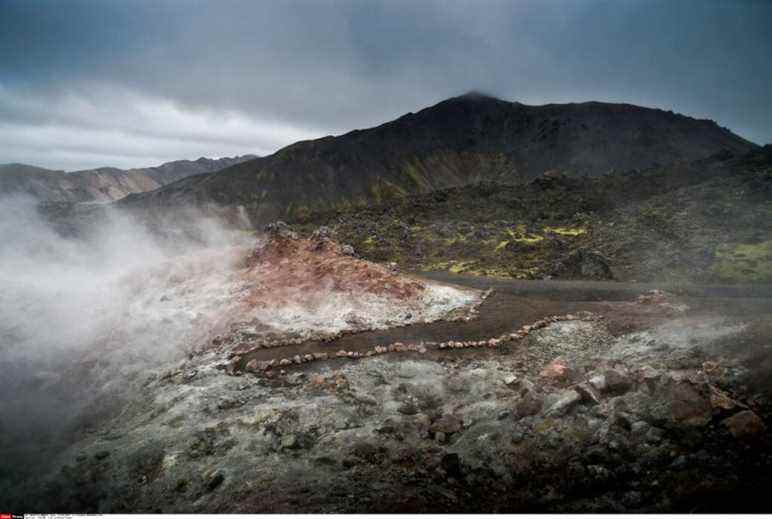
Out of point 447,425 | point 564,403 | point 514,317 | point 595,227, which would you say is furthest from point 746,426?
point 595,227

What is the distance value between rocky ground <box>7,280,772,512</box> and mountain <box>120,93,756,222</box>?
12660 centimetres

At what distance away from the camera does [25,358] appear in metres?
19.4

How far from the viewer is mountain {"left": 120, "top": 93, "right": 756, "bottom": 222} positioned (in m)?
145

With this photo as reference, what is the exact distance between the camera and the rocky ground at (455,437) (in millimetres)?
8539

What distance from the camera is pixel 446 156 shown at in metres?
179

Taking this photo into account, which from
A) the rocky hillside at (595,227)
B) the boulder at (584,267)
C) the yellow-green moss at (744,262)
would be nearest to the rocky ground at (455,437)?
the boulder at (584,267)

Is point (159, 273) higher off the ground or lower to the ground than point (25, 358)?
higher

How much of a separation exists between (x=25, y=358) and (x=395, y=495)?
19.6 meters

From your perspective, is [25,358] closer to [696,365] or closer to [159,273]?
[159,273]

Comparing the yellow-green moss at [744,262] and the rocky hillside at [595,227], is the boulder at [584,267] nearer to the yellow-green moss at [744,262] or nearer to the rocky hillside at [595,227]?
the rocky hillside at [595,227]

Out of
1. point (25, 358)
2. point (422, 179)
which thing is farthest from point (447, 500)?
point (422, 179)

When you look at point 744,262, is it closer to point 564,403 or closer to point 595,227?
point 595,227

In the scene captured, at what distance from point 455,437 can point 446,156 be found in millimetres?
175758

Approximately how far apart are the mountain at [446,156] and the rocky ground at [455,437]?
415 feet
